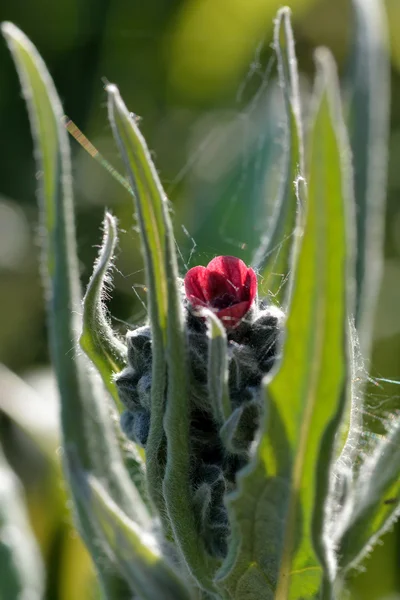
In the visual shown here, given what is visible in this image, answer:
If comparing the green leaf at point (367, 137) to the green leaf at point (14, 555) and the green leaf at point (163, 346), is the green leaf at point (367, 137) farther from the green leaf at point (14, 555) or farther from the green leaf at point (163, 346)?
the green leaf at point (14, 555)

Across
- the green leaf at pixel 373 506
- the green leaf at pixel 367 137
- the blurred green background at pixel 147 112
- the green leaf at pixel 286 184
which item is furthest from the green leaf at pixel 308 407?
the blurred green background at pixel 147 112

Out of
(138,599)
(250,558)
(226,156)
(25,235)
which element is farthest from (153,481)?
(25,235)

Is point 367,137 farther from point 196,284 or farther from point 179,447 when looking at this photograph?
point 179,447

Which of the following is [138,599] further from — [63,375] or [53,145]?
[53,145]

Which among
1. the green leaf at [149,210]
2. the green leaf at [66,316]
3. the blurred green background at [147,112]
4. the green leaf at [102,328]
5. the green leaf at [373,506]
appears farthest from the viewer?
the blurred green background at [147,112]

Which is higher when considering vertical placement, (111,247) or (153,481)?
(111,247)

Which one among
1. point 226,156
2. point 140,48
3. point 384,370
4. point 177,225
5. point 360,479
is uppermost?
point 140,48
